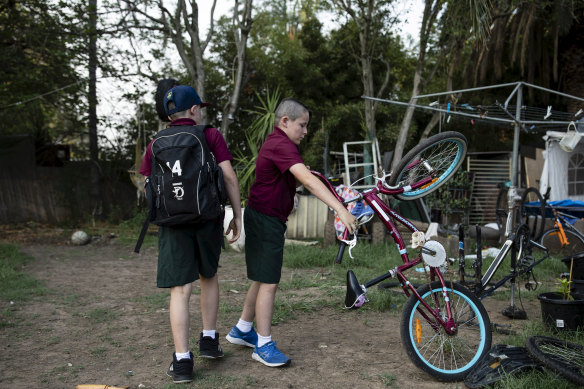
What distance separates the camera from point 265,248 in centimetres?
294

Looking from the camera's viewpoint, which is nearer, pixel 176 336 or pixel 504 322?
pixel 176 336

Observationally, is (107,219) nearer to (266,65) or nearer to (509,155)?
(266,65)

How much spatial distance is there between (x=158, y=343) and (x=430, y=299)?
1937mm

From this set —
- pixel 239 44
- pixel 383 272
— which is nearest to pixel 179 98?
pixel 383 272

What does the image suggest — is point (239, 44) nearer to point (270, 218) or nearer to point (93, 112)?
point (93, 112)

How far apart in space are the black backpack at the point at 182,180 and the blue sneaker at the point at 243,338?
100cm

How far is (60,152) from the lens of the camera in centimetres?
1239

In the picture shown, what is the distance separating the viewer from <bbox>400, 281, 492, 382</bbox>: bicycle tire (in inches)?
105

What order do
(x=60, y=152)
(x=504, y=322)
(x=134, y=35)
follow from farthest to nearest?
(x=60, y=152)
(x=134, y=35)
(x=504, y=322)

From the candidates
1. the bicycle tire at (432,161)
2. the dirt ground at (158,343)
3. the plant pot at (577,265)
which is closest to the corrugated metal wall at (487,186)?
the dirt ground at (158,343)

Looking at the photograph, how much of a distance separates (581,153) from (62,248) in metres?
9.82

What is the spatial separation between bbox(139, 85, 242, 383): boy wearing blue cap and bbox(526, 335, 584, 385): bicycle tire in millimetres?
1779

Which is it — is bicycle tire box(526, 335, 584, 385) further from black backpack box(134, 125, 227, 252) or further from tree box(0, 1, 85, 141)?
tree box(0, 1, 85, 141)

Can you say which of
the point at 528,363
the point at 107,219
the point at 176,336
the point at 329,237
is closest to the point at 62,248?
the point at 107,219
